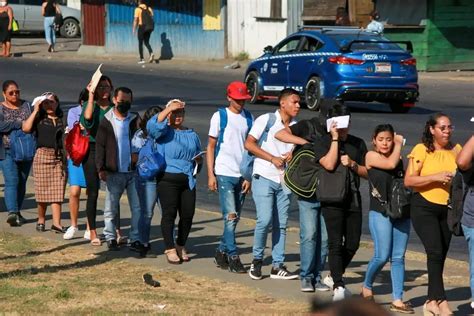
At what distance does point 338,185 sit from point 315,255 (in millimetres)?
825

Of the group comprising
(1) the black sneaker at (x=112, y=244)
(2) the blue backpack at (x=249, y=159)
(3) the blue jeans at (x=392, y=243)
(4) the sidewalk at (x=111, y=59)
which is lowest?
(1) the black sneaker at (x=112, y=244)

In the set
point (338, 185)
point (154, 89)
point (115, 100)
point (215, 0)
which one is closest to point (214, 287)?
point (338, 185)

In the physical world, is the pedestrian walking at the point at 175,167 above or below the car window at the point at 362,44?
below

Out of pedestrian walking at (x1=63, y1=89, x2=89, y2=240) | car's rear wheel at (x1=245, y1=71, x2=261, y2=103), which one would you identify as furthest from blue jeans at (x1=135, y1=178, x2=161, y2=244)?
car's rear wheel at (x1=245, y1=71, x2=261, y2=103)

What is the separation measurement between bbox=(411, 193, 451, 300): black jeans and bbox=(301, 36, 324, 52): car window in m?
14.9

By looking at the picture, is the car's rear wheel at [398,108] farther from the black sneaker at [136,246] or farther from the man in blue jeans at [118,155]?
the black sneaker at [136,246]

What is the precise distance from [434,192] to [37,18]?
1623 inches

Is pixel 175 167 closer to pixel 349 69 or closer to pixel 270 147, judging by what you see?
pixel 270 147

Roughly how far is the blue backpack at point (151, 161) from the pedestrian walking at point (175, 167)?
0.05 metres

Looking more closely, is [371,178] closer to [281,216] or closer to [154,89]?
[281,216]

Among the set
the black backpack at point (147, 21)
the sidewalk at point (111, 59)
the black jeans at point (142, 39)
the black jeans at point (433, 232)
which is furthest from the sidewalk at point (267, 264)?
the black backpack at point (147, 21)

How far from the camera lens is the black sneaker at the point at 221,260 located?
988cm

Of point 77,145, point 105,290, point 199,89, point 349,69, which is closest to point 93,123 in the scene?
point 77,145

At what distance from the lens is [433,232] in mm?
8125
